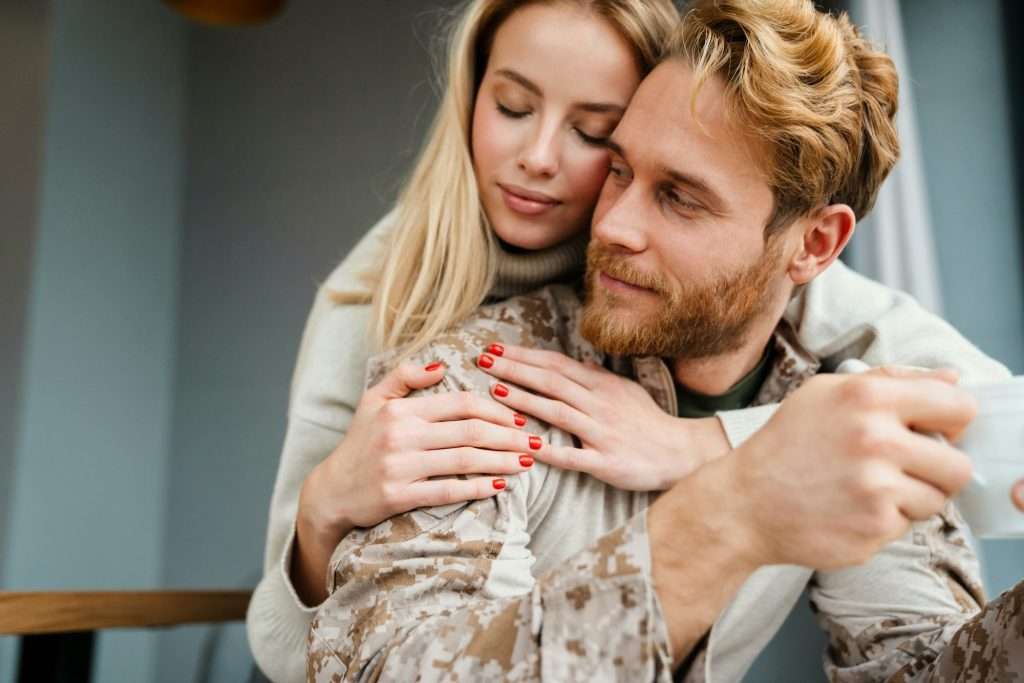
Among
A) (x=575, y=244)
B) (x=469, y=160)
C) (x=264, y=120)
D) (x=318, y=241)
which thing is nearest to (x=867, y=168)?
(x=575, y=244)

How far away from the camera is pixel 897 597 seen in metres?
1.27

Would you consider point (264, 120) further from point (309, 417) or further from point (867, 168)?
point (867, 168)

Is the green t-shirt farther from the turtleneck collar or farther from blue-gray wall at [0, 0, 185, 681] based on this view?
blue-gray wall at [0, 0, 185, 681]

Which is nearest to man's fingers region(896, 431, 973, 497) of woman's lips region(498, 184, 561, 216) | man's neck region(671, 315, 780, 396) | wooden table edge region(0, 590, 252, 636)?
man's neck region(671, 315, 780, 396)

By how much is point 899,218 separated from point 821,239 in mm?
721

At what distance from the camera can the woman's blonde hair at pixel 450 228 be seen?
53.9 inches

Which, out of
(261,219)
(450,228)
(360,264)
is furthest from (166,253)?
(450,228)

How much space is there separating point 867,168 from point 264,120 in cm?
230

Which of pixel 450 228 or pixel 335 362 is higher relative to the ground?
pixel 450 228

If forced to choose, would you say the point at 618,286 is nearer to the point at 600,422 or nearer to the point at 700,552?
the point at 600,422

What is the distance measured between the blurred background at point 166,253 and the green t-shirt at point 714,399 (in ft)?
5.60

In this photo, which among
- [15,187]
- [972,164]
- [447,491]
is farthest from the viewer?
[15,187]

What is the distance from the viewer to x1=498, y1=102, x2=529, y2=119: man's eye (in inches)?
56.2

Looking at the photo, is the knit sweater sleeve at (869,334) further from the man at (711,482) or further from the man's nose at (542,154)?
the man's nose at (542,154)
